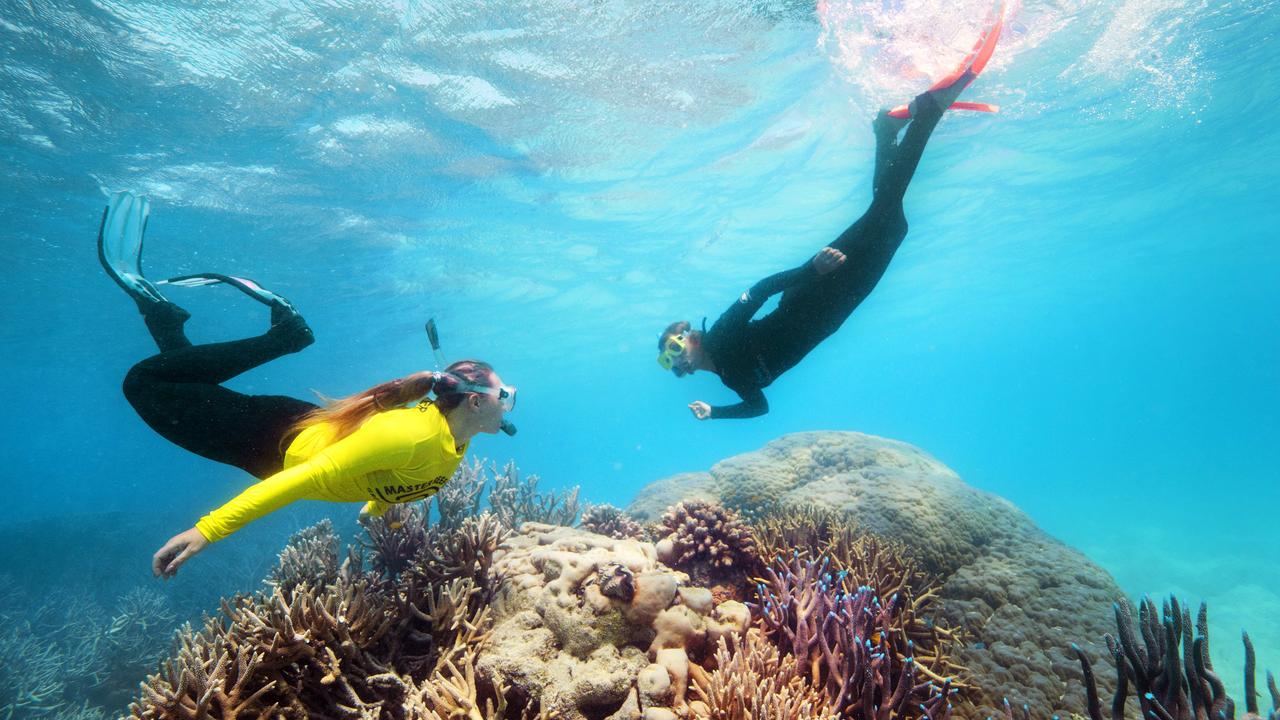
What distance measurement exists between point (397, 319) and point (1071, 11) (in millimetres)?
31806

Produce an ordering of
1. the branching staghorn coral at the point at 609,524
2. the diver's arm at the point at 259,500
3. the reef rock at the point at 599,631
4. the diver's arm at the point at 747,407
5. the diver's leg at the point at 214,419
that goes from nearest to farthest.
A: 1. the diver's arm at the point at 259,500
2. the reef rock at the point at 599,631
3. the diver's leg at the point at 214,419
4. the diver's arm at the point at 747,407
5. the branching staghorn coral at the point at 609,524

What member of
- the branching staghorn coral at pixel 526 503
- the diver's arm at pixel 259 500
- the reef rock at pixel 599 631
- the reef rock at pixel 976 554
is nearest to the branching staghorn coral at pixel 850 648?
the reef rock at pixel 599 631

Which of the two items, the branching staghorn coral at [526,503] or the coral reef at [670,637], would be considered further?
the branching staghorn coral at [526,503]

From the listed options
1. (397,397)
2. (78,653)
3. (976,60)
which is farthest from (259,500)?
(78,653)

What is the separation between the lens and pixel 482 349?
42.2m

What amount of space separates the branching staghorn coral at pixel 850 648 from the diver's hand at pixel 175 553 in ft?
12.1

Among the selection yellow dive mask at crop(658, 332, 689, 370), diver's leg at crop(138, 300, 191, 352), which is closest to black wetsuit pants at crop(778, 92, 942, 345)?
yellow dive mask at crop(658, 332, 689, 370)

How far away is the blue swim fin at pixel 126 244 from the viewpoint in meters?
5.12

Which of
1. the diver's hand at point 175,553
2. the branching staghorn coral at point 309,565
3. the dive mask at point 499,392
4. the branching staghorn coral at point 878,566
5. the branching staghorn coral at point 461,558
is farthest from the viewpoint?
the branching staghorn coral at point 309,565

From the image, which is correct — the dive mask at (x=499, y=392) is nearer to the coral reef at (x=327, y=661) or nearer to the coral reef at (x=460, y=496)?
the coral reef at (x=327, y=661)

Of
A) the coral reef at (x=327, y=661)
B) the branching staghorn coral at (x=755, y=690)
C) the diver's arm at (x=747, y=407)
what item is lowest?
the coral reef at (x=327, y=661)

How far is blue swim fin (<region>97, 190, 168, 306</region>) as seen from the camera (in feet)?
16.8

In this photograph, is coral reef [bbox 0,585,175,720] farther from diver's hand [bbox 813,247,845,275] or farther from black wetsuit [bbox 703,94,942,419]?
diver's hand [bbox 813,247,845,275]

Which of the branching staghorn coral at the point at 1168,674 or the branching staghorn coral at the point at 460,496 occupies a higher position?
the branching staghorn coral at the point at 460,496
